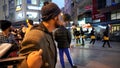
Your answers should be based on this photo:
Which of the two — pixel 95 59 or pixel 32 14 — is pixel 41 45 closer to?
pixel 95 59

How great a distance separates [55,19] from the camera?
249 centimetres

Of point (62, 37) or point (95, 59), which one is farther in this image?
point (95, 59)

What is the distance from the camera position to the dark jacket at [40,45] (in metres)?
2.10

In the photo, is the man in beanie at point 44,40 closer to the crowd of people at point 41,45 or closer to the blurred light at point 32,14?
the crowd of people at point 41,45

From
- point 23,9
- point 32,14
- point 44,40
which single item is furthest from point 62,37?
point 32,14

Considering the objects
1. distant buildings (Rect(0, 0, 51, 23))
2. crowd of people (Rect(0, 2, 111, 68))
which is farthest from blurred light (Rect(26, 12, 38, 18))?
crowd of people (Rect(0, 2, 111, 68))

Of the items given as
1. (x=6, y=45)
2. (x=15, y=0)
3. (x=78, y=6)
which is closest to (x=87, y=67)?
(x=6, y=45)

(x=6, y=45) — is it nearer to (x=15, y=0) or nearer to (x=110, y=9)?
(x=110, y=9)

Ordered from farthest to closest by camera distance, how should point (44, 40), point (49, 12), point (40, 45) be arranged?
1. point (49, 12)
2. point (44, 40)
3. point (40, 45)

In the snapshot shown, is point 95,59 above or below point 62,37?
below

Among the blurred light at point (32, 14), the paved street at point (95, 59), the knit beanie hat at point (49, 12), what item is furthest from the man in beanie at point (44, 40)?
the blurred light at point (32, 14)

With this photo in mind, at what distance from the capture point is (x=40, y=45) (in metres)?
2.17

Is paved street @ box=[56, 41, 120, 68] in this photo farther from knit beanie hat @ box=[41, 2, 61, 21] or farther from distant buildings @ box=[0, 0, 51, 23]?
distant buildings @ box=[0, 0, 51, 23]

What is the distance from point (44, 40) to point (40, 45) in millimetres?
128
